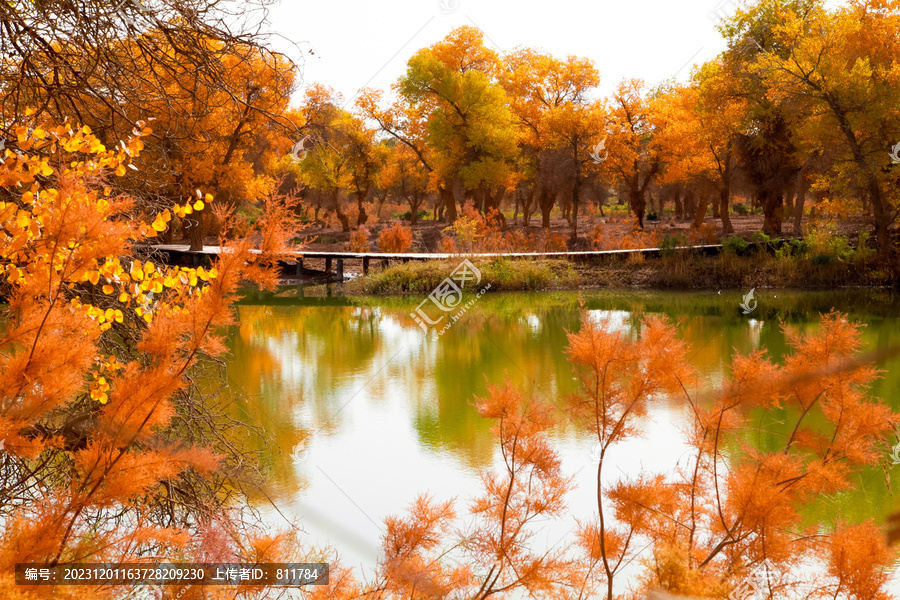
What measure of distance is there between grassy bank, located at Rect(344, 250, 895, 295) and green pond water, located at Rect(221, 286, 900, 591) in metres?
0.98

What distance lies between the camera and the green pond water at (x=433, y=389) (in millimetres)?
4750

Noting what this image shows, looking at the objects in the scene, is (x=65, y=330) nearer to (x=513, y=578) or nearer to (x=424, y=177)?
(x=513, y=578)

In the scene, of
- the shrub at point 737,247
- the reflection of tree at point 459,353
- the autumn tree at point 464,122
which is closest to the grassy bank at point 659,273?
the shrub at point 737,247

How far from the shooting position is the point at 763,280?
679 inches

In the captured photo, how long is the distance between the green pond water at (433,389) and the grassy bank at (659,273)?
3.22ft

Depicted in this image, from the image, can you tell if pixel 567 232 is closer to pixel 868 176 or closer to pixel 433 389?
pixel 868 176

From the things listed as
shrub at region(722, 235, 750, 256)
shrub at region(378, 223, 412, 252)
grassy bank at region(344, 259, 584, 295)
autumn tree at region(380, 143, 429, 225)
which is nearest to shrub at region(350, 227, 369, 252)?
shrub at region(378, 223, 412, 252)

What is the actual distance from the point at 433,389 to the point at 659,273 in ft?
37.9

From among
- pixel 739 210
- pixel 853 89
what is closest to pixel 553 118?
pixel 853 89

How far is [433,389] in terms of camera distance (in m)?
8.15

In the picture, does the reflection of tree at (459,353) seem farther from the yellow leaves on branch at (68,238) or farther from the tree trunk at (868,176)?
the yellow leaves on branch at (68,238)

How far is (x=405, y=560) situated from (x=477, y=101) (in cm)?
2394

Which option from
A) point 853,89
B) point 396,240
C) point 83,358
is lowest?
point 83,358

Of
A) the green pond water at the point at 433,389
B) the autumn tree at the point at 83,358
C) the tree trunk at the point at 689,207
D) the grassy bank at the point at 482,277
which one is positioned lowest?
the green pond water at the point at 433,389
